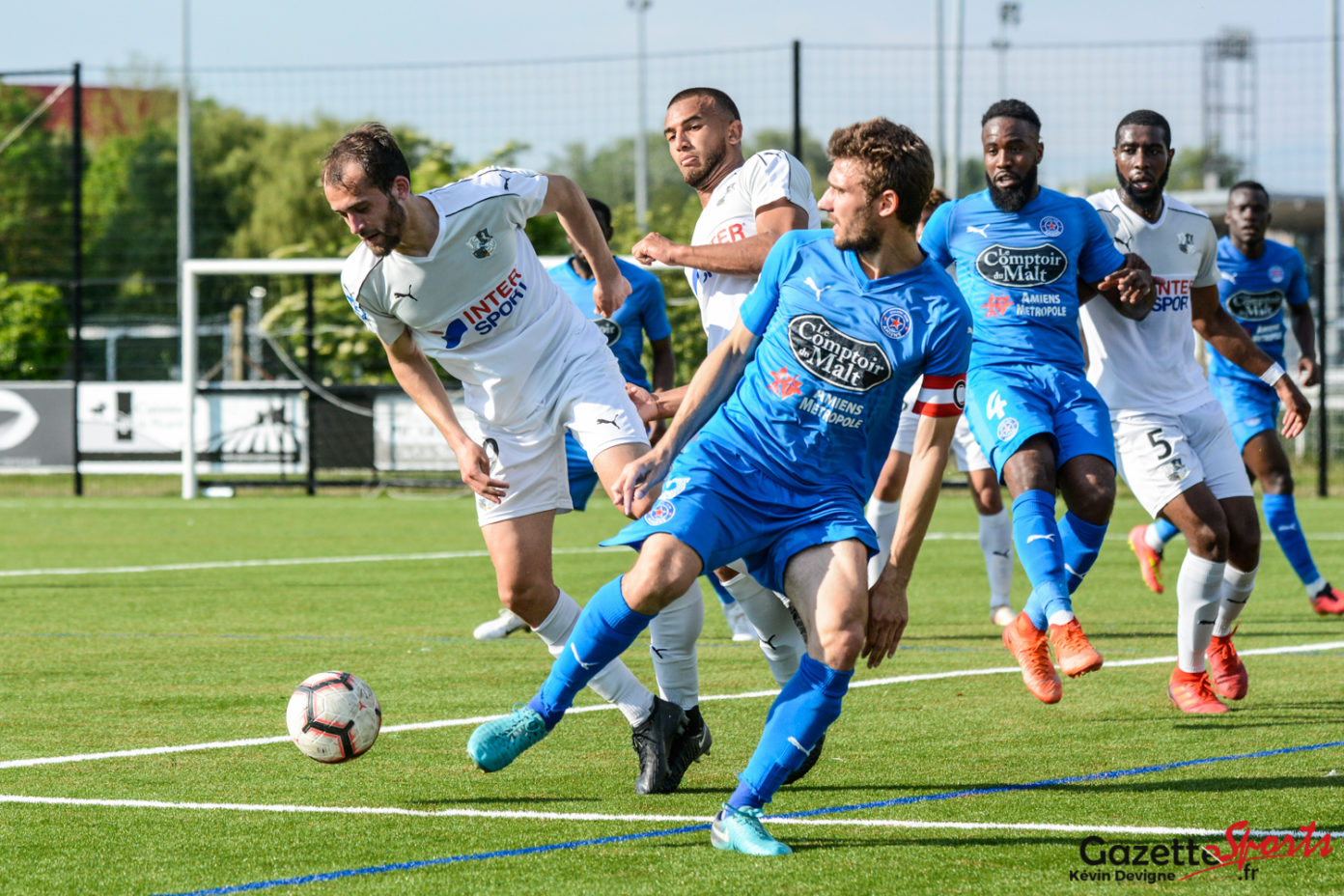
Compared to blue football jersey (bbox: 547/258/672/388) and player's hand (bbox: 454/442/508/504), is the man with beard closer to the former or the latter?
player's hand (bbox: 454/442/508/504)

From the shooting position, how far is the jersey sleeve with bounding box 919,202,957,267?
664 cm

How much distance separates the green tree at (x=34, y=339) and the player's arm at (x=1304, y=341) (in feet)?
50.9

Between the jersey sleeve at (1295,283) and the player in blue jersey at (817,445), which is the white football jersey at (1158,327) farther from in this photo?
the jersey sleeve at (1295,283)

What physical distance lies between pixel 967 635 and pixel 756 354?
419 cm

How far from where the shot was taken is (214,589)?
10516mm

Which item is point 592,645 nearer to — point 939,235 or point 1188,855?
point 1188,855

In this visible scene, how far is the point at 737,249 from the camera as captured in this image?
5633 mm

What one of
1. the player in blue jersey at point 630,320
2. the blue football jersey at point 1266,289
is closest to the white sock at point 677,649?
the player in blue jersey at point 630,320

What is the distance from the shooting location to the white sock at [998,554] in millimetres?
9094

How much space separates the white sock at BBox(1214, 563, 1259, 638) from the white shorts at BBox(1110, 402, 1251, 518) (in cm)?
36

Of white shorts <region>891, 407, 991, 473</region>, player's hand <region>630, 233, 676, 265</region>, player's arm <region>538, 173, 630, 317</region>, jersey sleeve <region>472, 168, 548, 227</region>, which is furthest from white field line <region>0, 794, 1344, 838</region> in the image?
white shorts <region>891, 407, 991, 473</region>

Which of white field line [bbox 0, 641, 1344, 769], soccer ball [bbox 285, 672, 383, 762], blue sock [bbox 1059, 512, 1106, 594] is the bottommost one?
white field line [bbox 0, 641, 1344, 769]

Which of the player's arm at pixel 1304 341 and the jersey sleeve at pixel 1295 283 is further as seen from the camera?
the jersey sleeve at pixel 1295 283

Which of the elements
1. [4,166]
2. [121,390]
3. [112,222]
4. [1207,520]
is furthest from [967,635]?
[112,222]
